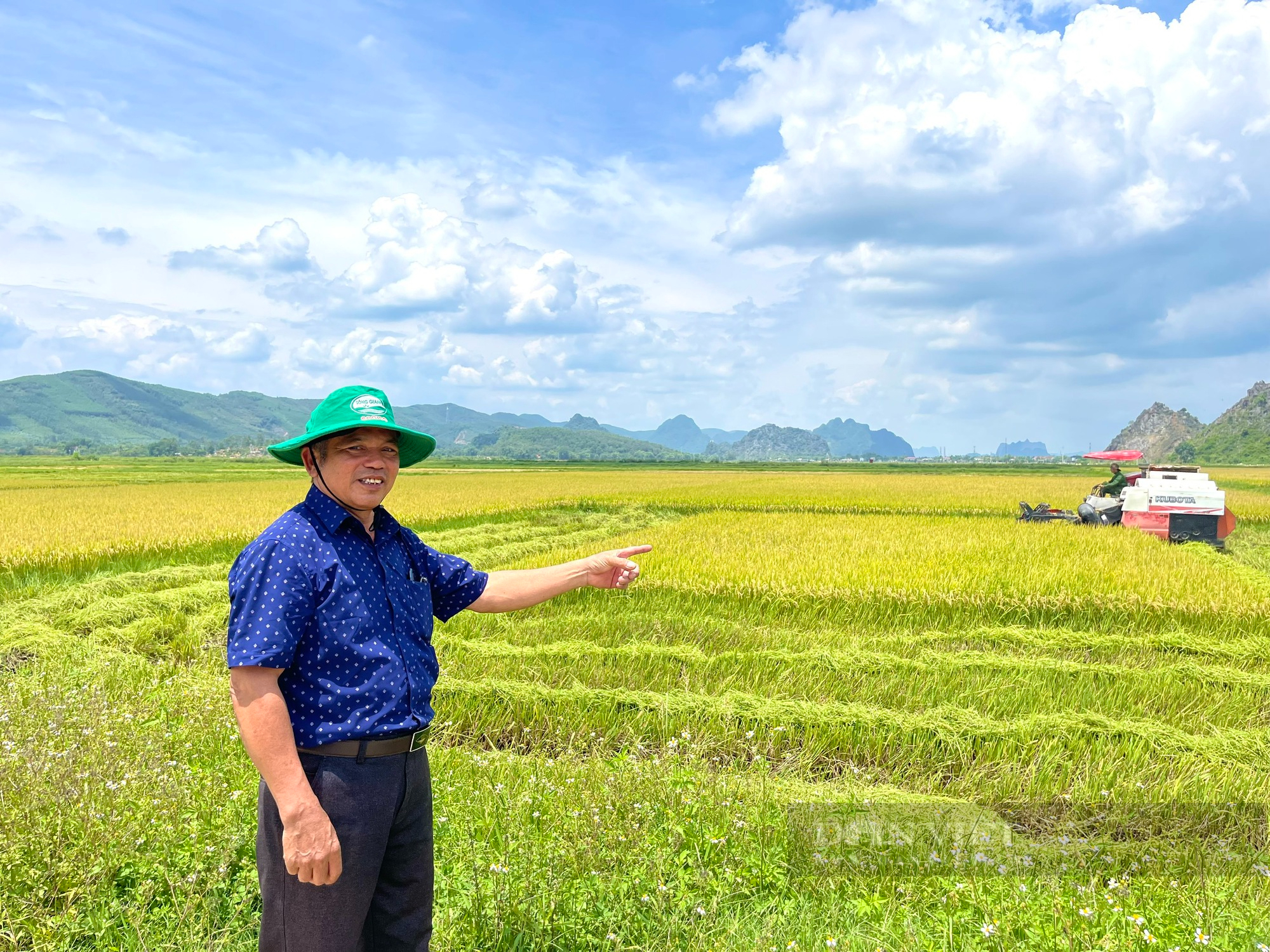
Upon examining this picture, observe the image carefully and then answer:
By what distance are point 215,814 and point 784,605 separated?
25.9ft

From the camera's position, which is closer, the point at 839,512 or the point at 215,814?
the point at 215,814

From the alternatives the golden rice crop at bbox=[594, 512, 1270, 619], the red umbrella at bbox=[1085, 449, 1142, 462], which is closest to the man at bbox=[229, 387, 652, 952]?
the golden rice crop at bbox=[594, 512, 1270, 619]

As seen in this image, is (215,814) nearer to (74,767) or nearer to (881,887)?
(74,767)

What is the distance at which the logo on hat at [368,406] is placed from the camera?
8.09ft

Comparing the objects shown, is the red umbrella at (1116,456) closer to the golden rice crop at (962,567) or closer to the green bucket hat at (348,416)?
the golden rice crop at (962,567)

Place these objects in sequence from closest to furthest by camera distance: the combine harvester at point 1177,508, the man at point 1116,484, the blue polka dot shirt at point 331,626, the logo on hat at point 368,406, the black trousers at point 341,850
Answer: the blue polka dot shirt at point 331,626 < the black trousers at point 341,850 < the logo on hat at point 368,406 < the combine harvester at point 1177,508 < the man at point 1116,484

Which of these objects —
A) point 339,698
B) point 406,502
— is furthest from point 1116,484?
point 406,502

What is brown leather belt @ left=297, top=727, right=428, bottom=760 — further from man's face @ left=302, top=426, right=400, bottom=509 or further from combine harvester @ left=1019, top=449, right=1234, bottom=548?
combine harvester @ left=1019, top=449, right=1234, bottom=548

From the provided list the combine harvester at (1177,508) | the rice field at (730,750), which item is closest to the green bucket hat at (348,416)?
the rice field at (730,750)

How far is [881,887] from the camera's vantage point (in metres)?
3.70

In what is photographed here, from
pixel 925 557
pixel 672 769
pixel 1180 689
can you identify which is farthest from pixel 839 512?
pixel 672 769

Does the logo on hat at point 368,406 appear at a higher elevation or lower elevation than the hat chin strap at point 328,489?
higher

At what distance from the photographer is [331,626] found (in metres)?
2.32

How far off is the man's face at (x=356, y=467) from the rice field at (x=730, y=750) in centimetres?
200
